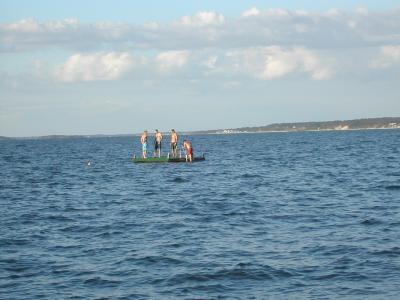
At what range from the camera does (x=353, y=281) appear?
1408cm

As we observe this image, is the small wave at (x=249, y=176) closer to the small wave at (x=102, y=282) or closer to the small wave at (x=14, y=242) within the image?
the small wave at (x=14, y=242)

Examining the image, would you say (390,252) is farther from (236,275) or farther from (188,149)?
(188,149)

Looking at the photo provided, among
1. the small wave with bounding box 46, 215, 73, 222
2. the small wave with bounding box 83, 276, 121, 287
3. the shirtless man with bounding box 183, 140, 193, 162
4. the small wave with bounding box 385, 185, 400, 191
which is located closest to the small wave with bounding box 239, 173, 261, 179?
the shirtless man with bounding box 183, 140, 193, 162

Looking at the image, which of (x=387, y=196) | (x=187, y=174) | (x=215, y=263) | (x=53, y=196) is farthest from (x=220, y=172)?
(x=215, y=263)

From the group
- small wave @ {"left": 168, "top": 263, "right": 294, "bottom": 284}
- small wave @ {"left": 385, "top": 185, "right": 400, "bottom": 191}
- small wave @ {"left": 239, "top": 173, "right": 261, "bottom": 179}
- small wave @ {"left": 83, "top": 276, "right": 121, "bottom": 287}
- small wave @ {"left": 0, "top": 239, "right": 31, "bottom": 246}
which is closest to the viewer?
small wave @ {"left": 83, "top": 276, "right": 121, "bottom": 287}

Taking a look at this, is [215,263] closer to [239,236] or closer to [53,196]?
[239,236]

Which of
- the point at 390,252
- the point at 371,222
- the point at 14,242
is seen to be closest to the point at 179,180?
the point at 371,222

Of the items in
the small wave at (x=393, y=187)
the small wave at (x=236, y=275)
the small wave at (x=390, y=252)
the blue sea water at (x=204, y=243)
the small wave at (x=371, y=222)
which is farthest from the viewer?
the small wave at (x=393, y=187)

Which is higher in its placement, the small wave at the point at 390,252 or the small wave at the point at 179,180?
the small wave at the point at 179,180

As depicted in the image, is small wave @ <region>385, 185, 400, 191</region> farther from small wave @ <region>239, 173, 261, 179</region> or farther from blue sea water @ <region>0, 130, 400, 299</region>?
small wave @ <region>239, 173, 261, 179</region>

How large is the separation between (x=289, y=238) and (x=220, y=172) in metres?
29.1

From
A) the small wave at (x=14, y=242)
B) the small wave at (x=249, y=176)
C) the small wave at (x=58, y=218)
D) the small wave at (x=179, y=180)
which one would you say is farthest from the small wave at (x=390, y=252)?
the small wave at (x=249, y=176)

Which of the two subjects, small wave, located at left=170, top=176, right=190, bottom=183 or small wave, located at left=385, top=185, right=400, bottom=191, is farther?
small wave, located at left=170, top=176, right=190, bottom=183

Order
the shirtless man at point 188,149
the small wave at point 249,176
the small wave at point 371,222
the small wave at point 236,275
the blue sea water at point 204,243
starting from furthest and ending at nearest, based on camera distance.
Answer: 1. the shirtless man at point 188,149
2. the small wave at point 249,176
3. the small wave at point 371,222
4. the small wave at point 236,275
5. the blue sea water at point 204,243
